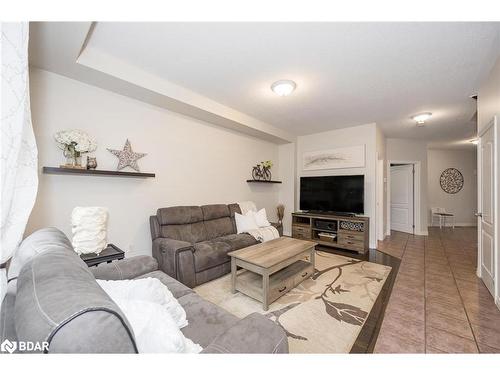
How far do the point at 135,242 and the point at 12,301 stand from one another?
6.64ft

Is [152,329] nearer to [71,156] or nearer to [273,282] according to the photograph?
[273,282]

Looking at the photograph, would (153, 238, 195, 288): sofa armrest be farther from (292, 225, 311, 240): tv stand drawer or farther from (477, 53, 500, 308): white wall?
(477, 53, 500, 308): white wall

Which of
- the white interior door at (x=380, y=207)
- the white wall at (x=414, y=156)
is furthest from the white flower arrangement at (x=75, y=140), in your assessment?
the white wall at (x=414, y=156)

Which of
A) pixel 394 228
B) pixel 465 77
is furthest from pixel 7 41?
pixel 394 228

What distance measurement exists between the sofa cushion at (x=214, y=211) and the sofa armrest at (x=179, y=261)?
0.93 m

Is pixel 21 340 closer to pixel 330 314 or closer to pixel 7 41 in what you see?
pixel 7 41

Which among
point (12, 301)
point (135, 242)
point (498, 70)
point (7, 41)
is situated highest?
point (498, 70)

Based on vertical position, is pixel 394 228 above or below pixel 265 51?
below

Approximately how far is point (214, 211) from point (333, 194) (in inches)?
99.7

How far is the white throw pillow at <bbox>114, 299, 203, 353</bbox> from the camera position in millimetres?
798

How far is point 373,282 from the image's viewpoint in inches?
102

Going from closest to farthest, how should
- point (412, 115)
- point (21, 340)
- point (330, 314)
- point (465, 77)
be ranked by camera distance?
point (21, 340)
point (330, 314)
point (465, 77)
point (412, 115)

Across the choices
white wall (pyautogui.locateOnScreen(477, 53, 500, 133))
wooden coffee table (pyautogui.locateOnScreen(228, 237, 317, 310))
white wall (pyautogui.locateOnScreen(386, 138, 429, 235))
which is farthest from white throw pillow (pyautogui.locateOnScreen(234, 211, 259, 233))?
white wall (pyautogui.locateOnScreen(386, 138, 429, 235))
